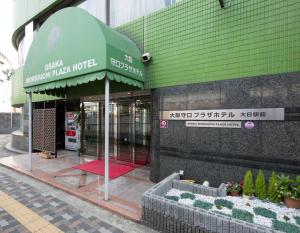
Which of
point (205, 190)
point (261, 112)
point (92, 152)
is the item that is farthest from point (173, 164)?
point (92, 152)

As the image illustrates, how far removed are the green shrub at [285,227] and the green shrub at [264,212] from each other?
7.8 inches

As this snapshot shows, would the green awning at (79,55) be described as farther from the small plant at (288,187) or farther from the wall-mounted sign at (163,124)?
the small plant at (288,187)

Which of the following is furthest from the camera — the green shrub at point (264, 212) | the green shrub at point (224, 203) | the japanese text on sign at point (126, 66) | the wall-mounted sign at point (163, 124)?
the wall-mounted sign at point (163, 124)

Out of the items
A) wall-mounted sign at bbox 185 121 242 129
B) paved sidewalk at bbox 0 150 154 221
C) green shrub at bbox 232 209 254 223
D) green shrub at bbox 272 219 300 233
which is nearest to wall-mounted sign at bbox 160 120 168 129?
wall-mounted sign at bbox 185 121 242 129

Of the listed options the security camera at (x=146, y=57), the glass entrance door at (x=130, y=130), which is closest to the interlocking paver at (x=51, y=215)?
the glass entrance door at (x=130, y=130)

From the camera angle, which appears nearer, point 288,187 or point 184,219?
point 184,219

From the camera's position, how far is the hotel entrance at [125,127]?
7629 mm

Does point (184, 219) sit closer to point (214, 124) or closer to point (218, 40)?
point (214, 124)

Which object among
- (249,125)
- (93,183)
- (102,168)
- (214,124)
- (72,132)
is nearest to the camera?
(249,125)

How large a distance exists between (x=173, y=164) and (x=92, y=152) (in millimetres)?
5250

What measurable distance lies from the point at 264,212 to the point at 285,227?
1.48 ft

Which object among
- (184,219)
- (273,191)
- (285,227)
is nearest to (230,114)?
(273,191)

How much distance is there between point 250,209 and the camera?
137 inches

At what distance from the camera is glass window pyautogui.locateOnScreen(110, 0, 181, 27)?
599cm
